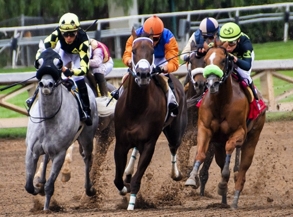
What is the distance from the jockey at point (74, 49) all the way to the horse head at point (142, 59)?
98 centimetres

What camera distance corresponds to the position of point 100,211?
10.9m

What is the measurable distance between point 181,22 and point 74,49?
15245 millimetres

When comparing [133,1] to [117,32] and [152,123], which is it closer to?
[117,32]

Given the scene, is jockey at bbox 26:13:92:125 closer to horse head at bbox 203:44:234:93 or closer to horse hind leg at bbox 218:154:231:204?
horse head at bbox 203:44:234:93

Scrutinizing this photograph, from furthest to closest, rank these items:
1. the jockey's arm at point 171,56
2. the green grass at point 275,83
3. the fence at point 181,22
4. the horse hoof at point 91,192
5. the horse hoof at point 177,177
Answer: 1. the fence at point 181,22
2. the green grass at point 275,83
3. the horse hoof at point 177,177
4. the horse hoof at point 91,192
5. the jockey's arm at point 171,56

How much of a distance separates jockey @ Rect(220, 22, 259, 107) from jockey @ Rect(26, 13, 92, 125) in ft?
5.71

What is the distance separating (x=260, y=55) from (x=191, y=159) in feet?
44.5

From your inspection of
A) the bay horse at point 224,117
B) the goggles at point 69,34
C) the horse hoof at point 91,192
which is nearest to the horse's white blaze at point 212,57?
the bay horse at point 224,117

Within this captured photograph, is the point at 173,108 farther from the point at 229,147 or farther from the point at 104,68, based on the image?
the point at 104,68

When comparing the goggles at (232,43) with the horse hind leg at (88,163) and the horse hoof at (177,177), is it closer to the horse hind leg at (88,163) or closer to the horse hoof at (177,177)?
the horse hoof at (177,177)

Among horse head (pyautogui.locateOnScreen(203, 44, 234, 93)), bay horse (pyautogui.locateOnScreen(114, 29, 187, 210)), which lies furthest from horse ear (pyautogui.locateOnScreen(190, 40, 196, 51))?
horse head (pyautogui.locateOnScreen(203, 44, 234, 93))

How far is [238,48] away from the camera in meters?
11.5

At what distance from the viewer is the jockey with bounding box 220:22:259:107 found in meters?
11.2

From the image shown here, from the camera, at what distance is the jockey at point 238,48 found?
36.8 ft
